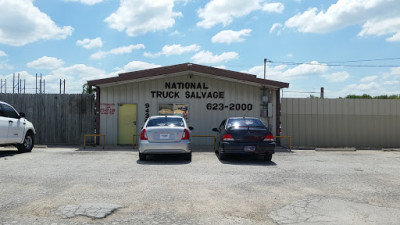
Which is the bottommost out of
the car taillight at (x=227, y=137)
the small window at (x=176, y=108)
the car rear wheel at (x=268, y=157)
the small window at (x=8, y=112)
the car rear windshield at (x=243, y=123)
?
the car rear wheel at (x=268, y=157)

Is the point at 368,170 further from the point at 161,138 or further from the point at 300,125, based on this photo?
the point at 300,125

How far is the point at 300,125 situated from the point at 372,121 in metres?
4.02

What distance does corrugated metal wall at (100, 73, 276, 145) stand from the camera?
15734mm

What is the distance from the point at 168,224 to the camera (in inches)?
170

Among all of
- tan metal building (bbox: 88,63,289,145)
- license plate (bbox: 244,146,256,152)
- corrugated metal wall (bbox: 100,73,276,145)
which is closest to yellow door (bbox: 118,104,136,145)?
tan metal building (bbox: 88,63,289,145)

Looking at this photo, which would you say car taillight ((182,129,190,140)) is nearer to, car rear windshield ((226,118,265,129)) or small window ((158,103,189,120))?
car rear windshield ((226,118,265,129))

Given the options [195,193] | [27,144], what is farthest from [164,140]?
[27,144]

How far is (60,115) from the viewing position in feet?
53.6

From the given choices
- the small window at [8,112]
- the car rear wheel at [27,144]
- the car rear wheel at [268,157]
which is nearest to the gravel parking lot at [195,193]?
the car rear wheel at [268,157]

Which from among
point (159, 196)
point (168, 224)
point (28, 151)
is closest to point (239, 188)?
point (159, 196)

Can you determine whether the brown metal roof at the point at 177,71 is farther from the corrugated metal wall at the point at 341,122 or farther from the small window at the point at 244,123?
the small window at the point at 244,123

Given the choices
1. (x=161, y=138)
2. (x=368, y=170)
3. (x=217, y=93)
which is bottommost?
(x=368, y=170)

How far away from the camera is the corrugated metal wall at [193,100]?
15734 millimetres

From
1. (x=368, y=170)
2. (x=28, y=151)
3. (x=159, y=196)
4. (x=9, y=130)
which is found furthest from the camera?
(x=28, y=151)
